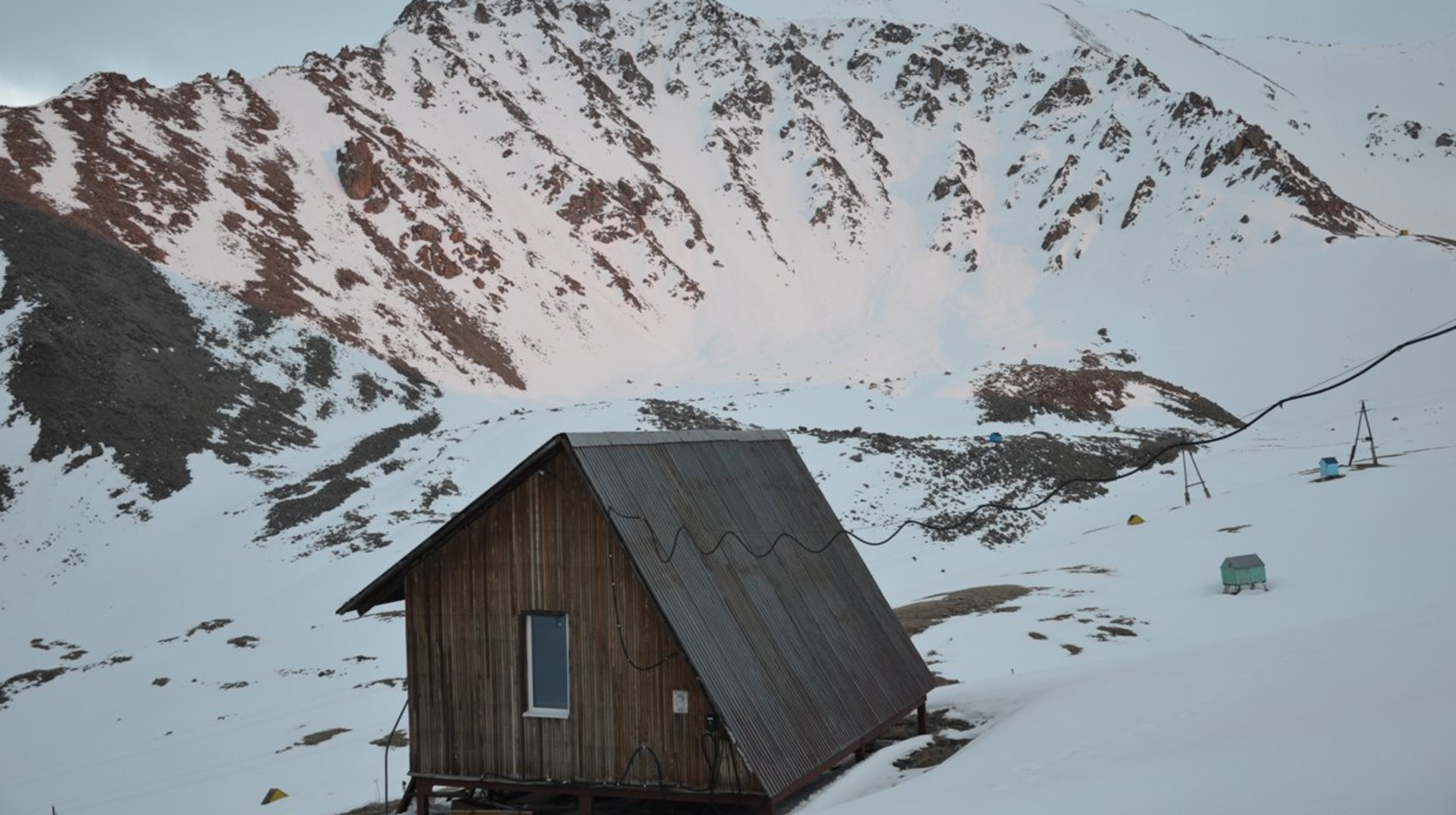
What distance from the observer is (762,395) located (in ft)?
207

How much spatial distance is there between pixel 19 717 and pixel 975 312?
87862 millimetres

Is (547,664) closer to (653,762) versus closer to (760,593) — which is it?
(653,762)

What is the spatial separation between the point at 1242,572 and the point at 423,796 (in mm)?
23336

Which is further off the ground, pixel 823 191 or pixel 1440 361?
pixel 823 191

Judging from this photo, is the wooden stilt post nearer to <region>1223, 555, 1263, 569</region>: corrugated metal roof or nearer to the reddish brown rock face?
<region>1223, 555, 1263, 569</region>: corrugated metal roof

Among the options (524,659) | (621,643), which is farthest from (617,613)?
(524,659)

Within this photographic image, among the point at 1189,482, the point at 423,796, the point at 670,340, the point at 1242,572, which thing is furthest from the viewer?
the point at 670,340

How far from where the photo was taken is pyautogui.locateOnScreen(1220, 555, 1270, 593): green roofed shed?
2873cm

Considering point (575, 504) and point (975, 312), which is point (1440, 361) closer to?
point (975, 312)

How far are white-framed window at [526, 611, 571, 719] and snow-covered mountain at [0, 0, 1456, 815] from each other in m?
3.66

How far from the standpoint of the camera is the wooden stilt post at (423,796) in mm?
14203

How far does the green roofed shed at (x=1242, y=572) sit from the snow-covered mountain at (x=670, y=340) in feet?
3.84

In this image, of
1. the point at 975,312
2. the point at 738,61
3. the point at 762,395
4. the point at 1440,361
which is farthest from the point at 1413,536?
the point at 738,61

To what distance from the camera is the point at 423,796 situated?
561 inches
